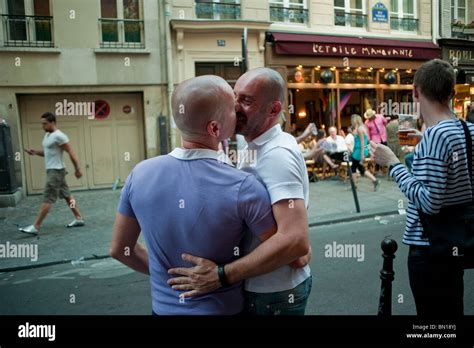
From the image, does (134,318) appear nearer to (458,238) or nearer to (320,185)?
(458,238)

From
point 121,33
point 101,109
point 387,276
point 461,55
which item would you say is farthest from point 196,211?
point 461,55

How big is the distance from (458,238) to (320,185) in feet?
28.6

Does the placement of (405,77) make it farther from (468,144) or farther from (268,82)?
(268,82)

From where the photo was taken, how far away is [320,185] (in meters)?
10.5

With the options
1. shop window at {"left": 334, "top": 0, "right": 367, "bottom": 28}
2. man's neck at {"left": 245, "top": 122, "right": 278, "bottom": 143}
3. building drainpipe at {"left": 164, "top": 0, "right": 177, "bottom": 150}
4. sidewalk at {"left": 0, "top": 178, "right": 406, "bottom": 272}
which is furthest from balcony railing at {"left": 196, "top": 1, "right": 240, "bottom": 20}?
man's neck at {"left": 245, "top": 122, "right": 278, "bottom": 143}

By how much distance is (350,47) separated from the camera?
12.5 m

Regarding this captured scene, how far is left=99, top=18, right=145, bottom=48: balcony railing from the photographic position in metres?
10.7

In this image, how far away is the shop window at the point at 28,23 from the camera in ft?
31.8

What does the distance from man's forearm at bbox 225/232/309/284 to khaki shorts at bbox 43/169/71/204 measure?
5985 millimetres

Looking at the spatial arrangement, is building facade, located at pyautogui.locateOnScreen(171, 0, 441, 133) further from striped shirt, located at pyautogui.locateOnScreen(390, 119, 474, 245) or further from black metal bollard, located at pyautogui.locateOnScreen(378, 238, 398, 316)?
striped shirt, located at pyautogui.locateOnScreen(390, 119, 474, 245)

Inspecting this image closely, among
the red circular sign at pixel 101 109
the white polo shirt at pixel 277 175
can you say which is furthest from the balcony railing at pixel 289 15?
the white polo shirt at pixel 277 175

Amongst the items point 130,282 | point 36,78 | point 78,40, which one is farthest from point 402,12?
point 130,282

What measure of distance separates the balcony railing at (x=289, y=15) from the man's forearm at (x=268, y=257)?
11.2 meters

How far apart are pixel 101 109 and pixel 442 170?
33.4 ft
